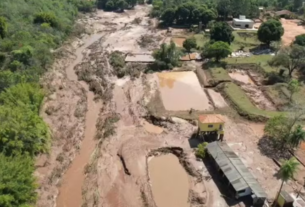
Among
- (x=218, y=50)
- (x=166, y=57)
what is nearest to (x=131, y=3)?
(x=166, y=57)

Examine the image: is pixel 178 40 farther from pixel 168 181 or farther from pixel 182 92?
pixel 168 181

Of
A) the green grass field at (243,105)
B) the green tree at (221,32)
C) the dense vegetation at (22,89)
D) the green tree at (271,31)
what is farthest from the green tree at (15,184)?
the green tree at (271,31)

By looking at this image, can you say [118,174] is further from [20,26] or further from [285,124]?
[20,26]

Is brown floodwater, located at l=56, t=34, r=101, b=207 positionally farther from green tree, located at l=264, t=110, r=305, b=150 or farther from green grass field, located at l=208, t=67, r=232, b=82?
green tree, located at l=264, t=110, r=305, b=150

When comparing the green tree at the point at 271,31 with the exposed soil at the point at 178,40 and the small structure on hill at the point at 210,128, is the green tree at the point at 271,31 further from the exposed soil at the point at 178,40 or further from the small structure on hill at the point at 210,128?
the small structure on hill at the point at 210,128

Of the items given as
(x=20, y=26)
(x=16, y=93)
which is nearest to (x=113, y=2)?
(x=20, y=26)

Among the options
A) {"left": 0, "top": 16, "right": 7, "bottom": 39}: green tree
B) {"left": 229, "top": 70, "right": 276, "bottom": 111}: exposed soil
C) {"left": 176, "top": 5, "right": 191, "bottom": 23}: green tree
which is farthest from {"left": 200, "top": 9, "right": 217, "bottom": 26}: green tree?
{"left": 0, "top": 16, "right": 7, "bottom": 39}: green tree
